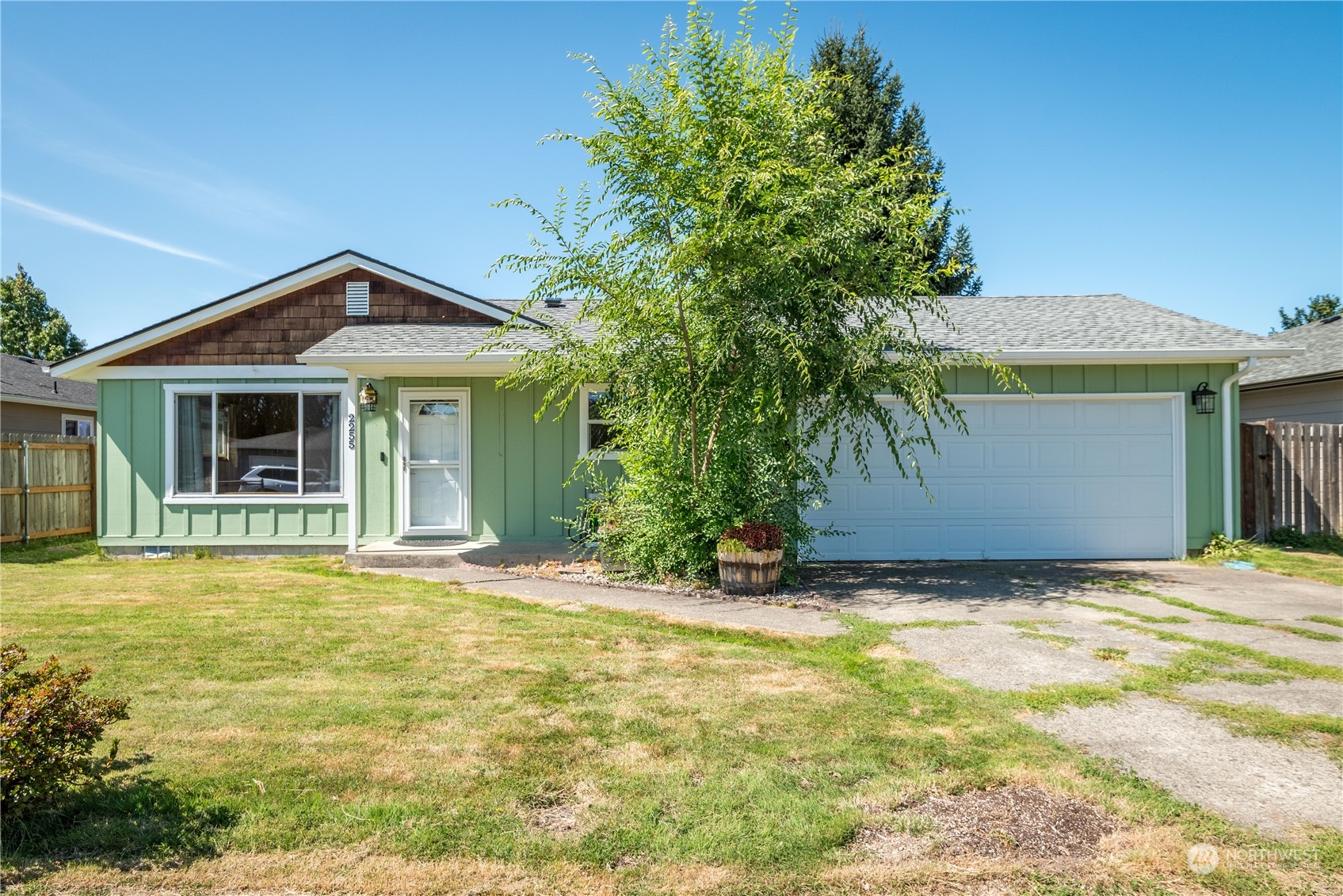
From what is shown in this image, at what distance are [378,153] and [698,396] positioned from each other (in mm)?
6557

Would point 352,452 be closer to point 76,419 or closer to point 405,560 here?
point 405,560

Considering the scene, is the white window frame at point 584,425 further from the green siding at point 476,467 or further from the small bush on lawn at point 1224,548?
the small bush on lawn at point 1224,548

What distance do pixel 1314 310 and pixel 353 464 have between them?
4118cm

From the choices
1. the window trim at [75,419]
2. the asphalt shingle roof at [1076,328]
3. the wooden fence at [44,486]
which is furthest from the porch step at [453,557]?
the window trim at [75,419]

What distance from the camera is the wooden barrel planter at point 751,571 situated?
23.7 ft

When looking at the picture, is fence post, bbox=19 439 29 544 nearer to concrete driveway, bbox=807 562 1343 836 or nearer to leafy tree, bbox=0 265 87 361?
concrete driveway, bbox=807 562 1343 836

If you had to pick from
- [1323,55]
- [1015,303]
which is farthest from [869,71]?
[1323,55]

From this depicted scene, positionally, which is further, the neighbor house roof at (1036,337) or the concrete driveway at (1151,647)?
the neighbor house roof at (1036,337)

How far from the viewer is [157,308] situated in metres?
14.4

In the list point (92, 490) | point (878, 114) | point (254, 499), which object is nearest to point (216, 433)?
point (254, 499)

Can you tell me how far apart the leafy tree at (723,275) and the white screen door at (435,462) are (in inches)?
111

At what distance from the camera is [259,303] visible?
10.6 metres

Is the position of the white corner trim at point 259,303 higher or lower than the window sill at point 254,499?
higher

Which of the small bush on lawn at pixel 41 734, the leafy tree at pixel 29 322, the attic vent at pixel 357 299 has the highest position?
the leafy tree at pixel 29 322
